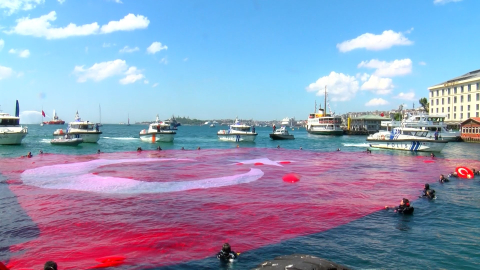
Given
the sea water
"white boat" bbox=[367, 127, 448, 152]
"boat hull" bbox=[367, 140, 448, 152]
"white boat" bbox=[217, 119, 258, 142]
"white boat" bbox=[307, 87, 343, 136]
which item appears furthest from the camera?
"white boat" bbox=[307, 87, 343, 136]

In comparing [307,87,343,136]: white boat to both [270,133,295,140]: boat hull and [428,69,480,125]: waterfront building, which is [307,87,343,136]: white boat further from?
[270,133,295,140]: boat hull

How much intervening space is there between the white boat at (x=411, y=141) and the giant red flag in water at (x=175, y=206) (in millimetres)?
19724

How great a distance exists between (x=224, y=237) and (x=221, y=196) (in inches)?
274

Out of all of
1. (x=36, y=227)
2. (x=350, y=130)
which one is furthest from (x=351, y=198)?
(x=350, y=130)

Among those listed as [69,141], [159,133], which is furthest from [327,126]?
[69,141]

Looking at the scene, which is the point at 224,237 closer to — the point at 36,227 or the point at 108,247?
the point at 108,247

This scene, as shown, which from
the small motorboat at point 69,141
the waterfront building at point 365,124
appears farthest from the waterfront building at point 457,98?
the small motorboat at point 69,141

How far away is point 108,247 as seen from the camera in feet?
39.1

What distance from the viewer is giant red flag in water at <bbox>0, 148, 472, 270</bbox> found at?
11.8 meters

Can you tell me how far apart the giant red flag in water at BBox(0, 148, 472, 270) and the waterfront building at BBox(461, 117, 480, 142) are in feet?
185

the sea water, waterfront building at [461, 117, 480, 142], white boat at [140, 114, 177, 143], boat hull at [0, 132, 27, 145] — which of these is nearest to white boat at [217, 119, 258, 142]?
white boat at [140, 114, 177, 143]

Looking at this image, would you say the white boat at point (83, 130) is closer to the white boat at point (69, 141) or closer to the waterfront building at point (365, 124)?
the white boat at point (69, 141)

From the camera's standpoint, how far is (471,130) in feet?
256

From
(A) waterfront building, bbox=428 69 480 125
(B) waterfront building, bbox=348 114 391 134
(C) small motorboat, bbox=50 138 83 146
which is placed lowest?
(C) small motorboat, bbox=50 138 83 146
